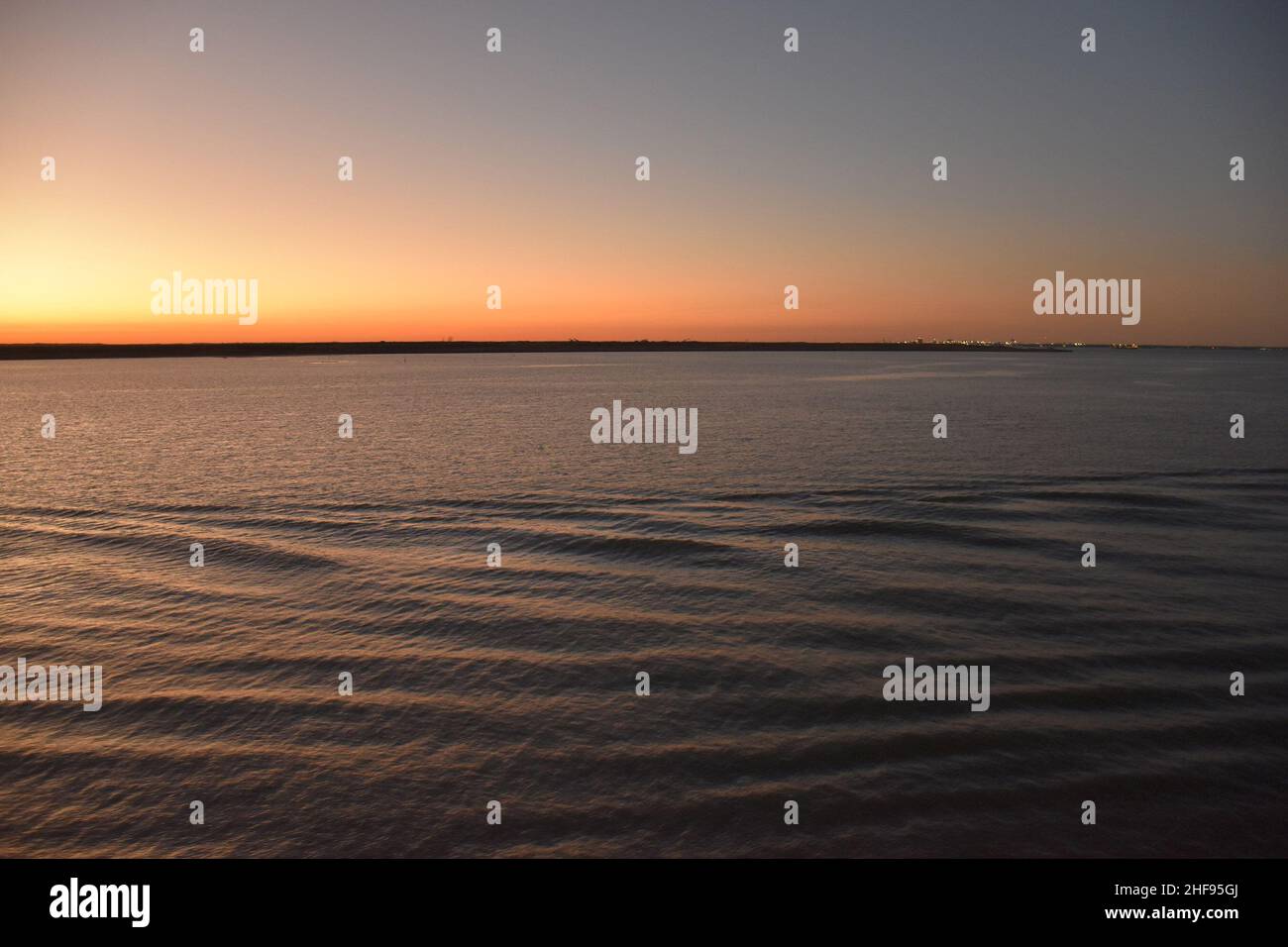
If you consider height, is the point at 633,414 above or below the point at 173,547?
above

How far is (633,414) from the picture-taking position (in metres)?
83.8

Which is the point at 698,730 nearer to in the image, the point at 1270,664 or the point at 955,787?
the point at 955,787

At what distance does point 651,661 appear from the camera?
55.1ft

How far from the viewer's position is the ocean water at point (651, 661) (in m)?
11.0

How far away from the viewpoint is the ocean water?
1105 cm

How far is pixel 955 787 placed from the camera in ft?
38.6

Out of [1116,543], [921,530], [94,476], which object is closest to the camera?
[1116,543]

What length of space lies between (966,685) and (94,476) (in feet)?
141
